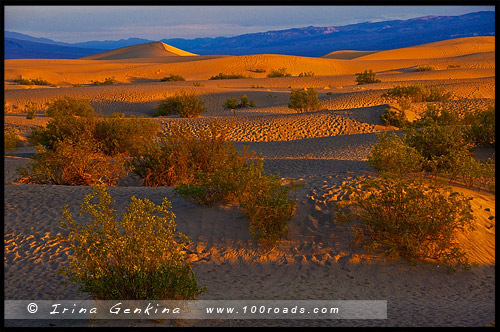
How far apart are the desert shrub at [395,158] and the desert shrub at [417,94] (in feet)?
55.7

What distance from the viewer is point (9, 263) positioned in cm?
700

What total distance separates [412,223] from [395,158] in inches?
102

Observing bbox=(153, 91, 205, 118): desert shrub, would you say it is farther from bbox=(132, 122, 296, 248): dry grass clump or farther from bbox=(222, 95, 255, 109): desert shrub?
bbox=(132, 122, 296, 248): dry grass clump

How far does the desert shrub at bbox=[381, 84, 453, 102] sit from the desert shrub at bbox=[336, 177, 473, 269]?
19418mm

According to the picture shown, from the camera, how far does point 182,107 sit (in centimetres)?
2442

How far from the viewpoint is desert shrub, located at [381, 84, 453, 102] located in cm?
2600

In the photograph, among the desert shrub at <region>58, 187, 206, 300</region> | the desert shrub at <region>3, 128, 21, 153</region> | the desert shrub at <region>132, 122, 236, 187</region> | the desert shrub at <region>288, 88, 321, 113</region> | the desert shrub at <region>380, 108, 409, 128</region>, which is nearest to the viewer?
the desert shrub at <region>58, 187, 206, 300</region>

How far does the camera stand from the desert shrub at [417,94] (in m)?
26.0

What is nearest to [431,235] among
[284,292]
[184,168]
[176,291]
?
[284,292]

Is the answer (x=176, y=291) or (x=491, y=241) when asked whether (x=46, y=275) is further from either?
(x=491, y=241)

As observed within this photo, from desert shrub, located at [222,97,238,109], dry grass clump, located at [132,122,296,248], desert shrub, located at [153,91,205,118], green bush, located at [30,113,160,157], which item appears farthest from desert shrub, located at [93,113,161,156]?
desert shrub, located at [222,97,238,109]

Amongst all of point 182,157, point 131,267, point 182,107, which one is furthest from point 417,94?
point 131,267

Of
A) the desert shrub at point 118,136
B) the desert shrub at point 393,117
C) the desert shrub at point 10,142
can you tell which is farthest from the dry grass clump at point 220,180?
the desert shrub at point 393,117

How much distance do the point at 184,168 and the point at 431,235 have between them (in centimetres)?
578
